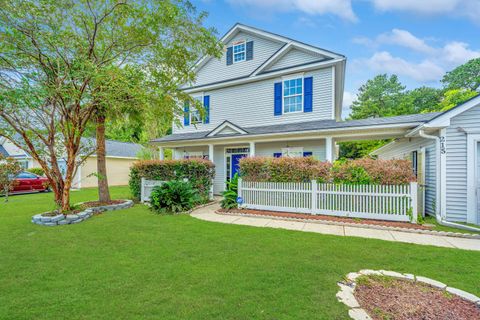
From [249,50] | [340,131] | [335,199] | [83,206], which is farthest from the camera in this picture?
[249,50]

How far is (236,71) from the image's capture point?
12914 millimetres

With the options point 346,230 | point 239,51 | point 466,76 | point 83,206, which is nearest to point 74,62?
point 83,206

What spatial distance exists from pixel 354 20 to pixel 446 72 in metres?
31.3

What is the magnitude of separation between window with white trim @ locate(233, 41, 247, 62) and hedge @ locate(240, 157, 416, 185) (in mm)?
7317

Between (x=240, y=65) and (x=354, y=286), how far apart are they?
1217 cm

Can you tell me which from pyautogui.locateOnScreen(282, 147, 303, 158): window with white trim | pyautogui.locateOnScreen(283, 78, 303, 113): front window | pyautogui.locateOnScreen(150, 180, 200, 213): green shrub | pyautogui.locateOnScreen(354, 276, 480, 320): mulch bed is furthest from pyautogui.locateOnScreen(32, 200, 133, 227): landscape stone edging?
pyautogui.locateOnScreen(283, 78, 303, 113): front window

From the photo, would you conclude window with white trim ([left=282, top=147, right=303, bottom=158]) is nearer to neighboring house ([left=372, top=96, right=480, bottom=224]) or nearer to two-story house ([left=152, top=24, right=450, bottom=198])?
two-story house ([left=152, top=24, right=450, bottom=198])

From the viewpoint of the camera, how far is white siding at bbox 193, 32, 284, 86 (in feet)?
39.8

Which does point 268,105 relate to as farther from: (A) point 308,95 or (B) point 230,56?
(B) point 230,56

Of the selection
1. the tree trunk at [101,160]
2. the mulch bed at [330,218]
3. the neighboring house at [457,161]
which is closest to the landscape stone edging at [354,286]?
the mulch bed at [330,218]

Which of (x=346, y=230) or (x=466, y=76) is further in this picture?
(x=466, y=76)

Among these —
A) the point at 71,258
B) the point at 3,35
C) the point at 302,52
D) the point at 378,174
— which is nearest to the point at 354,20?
the point at 302,52

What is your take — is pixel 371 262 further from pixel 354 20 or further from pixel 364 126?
pixel 354 20

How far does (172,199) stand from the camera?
820cm
